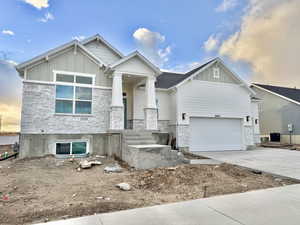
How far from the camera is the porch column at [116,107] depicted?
31.5 feet

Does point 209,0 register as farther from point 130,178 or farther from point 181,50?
point 130,178

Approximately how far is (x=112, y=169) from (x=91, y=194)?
226 cm

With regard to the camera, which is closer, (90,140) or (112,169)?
(112,169)

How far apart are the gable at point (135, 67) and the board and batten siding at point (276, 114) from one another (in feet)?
48.5

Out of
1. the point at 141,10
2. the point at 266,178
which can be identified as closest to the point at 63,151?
the point at 266,178

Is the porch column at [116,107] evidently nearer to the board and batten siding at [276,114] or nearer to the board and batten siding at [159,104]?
the board and batten siding at [159,104]

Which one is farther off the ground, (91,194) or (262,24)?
(262,24)

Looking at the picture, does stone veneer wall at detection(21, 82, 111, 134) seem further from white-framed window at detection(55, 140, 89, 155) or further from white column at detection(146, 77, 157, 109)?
white column at detection(146, 77, 157, 109)

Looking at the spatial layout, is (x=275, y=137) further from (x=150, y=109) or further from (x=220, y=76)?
(x=150, y=109)

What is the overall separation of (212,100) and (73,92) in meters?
9.22

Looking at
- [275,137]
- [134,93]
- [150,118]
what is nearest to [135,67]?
[134,93]

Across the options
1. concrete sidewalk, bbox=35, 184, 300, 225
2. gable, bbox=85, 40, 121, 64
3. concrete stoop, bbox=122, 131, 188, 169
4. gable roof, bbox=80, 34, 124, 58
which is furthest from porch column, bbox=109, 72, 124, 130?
concrete sidewalk, bbox=35, 184, 300, 225

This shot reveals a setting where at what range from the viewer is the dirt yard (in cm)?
349

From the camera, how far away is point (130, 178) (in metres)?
5.68
